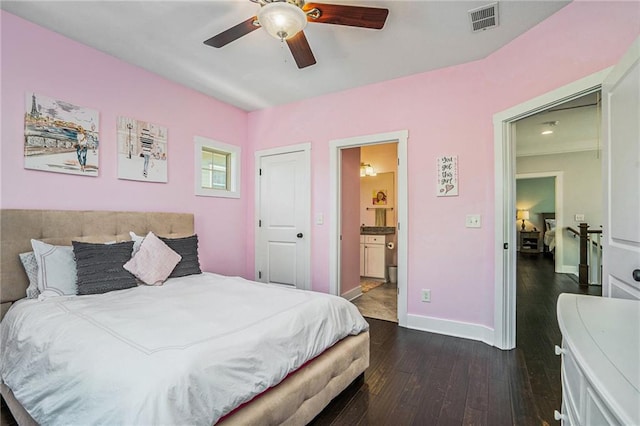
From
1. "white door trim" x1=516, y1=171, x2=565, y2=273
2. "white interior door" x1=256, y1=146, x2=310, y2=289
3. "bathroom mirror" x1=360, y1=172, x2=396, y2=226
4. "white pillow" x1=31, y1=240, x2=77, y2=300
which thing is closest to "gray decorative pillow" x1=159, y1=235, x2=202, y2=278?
"white pillow" x1=31, y1=240, x2=77, y2=300

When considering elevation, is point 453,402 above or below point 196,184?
below

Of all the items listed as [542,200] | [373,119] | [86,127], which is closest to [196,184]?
[86,127]

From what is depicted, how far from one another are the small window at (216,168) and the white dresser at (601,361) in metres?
3.63

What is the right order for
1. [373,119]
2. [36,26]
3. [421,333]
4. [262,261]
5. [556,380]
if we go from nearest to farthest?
[556,380], [36,26], [421,333], [373,119], [262,261]

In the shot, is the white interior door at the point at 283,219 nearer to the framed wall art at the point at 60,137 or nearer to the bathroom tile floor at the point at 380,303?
the bathroom tile floor at the point at 380,303

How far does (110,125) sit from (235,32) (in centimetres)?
167

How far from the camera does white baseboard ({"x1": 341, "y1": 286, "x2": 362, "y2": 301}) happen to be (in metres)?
4.09

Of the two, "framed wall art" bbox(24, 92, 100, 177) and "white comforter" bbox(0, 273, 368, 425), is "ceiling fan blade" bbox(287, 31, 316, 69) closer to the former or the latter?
"white comforter" bbox(0, 273, 368, 425)

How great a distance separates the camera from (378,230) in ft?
18.0

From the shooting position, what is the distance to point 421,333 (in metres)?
3.07

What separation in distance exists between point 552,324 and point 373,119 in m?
3.00

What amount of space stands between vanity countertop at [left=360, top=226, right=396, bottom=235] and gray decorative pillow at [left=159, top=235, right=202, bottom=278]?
3.28m

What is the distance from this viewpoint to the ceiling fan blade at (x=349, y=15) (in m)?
1.77

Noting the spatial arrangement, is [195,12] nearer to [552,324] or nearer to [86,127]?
[86,127]
